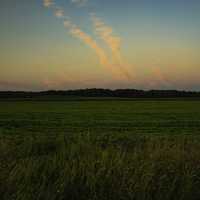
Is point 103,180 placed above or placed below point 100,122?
above

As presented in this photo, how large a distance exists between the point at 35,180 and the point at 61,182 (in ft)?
1.37

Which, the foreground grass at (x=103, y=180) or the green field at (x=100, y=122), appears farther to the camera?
the green field at (x=100, y=122)

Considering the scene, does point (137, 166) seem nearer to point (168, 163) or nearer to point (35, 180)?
point (168, 163)

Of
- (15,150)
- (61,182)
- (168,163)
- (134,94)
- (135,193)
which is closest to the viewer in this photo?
(135,193)

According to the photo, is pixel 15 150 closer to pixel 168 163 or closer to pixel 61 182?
pixel 61 182

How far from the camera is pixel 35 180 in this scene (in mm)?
3979

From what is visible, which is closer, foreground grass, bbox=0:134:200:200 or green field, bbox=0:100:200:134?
foreground grass, bbox=0:134:200:200

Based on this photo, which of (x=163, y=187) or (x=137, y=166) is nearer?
(x=163, y=187)

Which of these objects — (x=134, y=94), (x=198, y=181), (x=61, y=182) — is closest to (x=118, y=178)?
(x=61, y=182)

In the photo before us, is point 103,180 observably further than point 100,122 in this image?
No

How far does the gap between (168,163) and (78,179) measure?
5.88 feet

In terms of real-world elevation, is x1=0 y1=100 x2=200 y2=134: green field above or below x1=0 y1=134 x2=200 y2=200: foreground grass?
below

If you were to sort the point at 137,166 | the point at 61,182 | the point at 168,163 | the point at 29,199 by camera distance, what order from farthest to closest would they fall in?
1. the point at 168,163
2. the point at 137,166
3. the point at 61,182
4. the point at 29,199

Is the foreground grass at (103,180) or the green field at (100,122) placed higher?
the foreground grass at (103,180)
